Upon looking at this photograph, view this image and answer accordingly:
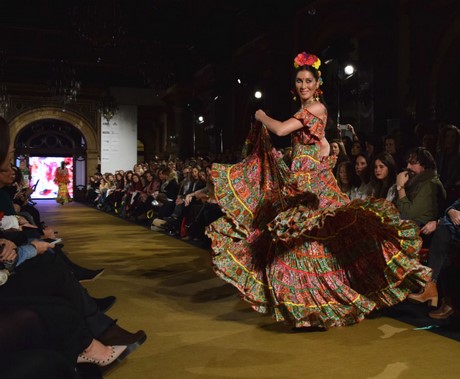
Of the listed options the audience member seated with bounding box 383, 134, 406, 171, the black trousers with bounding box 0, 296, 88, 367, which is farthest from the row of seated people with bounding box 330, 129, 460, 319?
the black trousers with bounding box 0, 296, 88, 367

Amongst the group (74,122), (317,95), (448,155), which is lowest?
(448,155)

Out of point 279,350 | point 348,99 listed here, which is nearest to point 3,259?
point 279,350

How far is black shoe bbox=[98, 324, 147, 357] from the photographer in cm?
233

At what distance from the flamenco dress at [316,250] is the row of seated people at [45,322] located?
948 mm

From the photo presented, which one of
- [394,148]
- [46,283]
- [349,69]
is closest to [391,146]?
[394,148]

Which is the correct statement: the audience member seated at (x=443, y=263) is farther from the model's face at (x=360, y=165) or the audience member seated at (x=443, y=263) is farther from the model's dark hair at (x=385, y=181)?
the model's face at (x=360, y=165)

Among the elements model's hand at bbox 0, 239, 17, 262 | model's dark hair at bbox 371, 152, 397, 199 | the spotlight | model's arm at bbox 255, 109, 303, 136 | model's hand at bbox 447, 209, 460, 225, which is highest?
the spotlight

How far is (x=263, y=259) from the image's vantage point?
3.25m

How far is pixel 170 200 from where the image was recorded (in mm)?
8617

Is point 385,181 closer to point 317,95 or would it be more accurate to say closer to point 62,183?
point 317,95

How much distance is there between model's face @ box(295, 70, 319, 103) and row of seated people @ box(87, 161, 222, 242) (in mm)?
1840

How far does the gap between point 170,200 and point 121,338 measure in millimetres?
6287

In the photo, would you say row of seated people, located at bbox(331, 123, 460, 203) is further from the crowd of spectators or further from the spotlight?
the spotlight

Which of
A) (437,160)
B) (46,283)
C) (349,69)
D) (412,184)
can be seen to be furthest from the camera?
(349,69)
